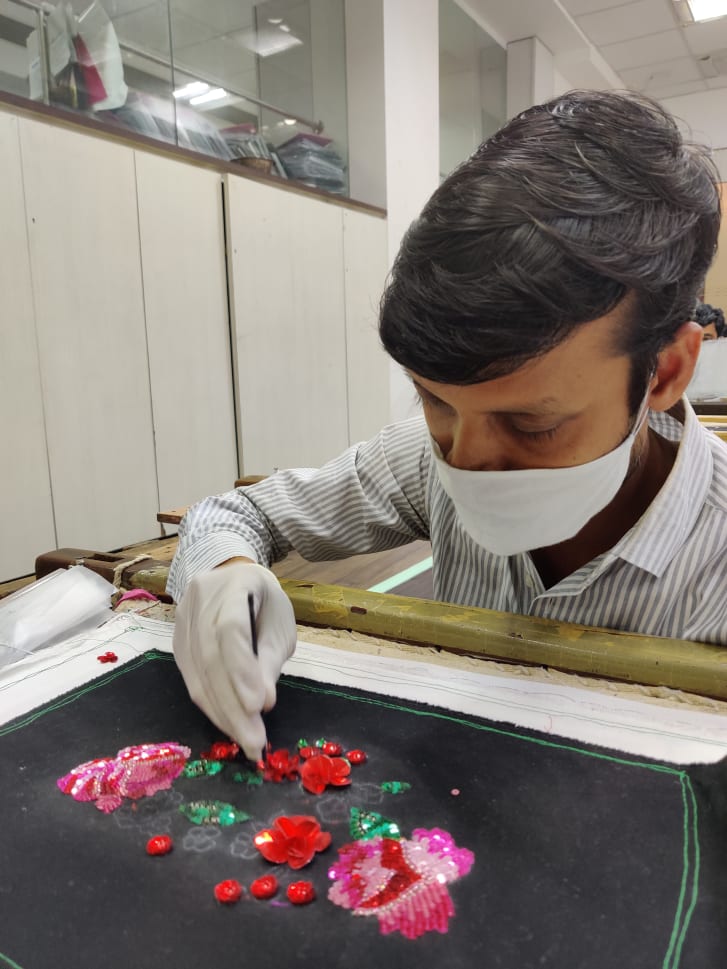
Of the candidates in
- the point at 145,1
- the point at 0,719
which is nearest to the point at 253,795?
the point at 0,719

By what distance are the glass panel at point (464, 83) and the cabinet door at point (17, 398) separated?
3360mm

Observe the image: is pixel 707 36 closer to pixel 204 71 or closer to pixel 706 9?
pixel 706 9

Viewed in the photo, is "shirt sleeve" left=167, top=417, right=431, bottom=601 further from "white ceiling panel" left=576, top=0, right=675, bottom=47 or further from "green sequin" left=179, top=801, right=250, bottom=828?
"white ceiling panel" left=576, top=0, right=675, bottom=47

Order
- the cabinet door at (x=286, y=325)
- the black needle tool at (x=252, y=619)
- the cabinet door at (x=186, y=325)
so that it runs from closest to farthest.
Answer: the black needle tool at (x=252, y=619)
the cabinet door at (x=186, y=325)
the cabinet door at (x=286, y=325)

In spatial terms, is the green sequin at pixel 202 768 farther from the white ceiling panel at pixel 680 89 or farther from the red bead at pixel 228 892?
the white ceiling panel at pixel 680 89

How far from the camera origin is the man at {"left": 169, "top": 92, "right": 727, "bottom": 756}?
642 millimetres

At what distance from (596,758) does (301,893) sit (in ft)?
0.91

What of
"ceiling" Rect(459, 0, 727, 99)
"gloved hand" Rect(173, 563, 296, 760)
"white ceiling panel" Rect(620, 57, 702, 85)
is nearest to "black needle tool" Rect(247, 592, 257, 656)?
"gloved hand" Rect(173, 563, 296, 760)

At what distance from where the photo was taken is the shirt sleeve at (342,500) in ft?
3.75

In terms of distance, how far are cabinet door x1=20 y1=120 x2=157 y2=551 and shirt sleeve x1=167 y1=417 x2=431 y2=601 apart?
1.79 meters

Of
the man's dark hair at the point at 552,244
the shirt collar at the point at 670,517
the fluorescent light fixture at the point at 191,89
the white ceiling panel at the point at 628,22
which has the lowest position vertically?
the shirt collar at the point at 670,517

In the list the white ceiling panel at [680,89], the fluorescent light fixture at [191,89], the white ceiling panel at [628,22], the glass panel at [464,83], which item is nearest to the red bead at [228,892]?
the fluorescent light fixture at [191,89]

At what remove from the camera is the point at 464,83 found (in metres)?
5.41

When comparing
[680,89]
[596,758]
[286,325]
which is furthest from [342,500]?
[680,89]
